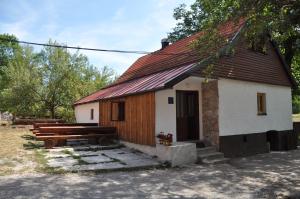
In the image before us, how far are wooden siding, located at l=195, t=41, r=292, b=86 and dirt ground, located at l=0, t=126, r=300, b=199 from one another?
160 inches

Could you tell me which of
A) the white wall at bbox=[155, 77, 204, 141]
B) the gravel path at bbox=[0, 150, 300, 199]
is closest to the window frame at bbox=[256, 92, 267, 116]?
the white wall at bbox=[155, 77, 204, 141]

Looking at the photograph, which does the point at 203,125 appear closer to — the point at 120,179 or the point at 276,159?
the point at 276,159

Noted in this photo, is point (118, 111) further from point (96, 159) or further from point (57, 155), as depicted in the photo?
point (96, 159)

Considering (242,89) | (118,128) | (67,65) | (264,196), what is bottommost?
(264,196)

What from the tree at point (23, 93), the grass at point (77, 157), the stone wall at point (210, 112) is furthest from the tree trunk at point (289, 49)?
the tree at point (23, 93)

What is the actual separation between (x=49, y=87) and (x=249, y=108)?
68.3 ft

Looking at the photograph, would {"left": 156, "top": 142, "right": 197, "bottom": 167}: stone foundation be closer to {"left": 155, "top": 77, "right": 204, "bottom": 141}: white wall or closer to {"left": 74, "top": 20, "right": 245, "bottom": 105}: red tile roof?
{"left": 155, "top": 77, "right": 204, "bottom": 141}: white wall

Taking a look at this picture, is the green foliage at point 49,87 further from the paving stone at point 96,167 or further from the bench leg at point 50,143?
the paving stone at point 96,167

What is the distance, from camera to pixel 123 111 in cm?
1434

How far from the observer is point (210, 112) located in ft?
41.1

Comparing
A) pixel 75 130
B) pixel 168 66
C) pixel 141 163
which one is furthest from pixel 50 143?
pixel 168 66

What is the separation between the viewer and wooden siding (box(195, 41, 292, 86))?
1274 cm

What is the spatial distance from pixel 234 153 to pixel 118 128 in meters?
5.29

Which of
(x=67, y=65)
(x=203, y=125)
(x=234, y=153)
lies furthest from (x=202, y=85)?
(x=67, y=65)
